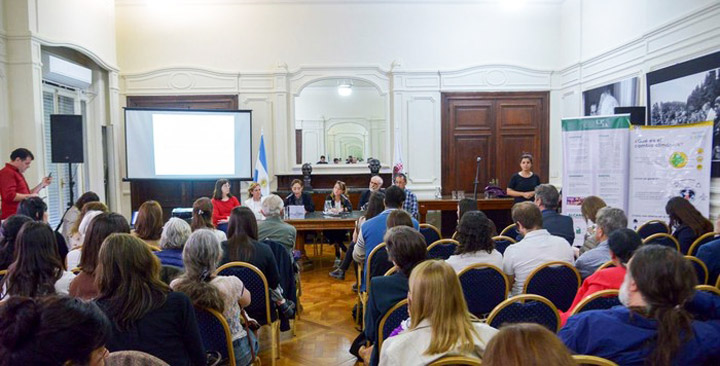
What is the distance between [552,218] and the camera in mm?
3703

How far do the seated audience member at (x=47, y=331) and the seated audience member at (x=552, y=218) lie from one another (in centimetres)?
333

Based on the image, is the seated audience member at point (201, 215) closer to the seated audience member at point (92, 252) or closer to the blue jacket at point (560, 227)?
the seated audience member at point (92, 252)

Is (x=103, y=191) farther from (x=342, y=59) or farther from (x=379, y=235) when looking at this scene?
(x=379, y=235)

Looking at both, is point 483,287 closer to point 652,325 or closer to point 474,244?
point 474,244

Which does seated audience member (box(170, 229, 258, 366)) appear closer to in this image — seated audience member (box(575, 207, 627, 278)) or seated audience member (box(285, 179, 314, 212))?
seated audience member (box(575, 207, 627, 278))

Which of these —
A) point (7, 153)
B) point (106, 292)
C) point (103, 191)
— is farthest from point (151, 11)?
point (106, 292)

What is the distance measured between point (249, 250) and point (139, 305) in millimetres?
1291

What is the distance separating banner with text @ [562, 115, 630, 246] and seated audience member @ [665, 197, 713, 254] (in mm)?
1991

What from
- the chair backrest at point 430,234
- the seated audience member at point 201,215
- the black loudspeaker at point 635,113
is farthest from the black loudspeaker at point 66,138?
the black loudspeaker at point 635,113

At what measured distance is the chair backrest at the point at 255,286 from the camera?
2764 mm

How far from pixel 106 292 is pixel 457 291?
1257mm

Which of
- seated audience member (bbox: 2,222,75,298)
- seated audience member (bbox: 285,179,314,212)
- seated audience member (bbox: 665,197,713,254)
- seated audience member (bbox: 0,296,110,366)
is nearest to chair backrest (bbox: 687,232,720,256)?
seated audience member (bbox: 665,197,713,254)

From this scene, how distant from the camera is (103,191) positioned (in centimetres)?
761

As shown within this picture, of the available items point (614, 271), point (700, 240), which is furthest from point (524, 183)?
point (614, 271)
